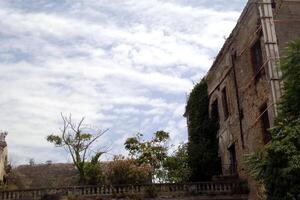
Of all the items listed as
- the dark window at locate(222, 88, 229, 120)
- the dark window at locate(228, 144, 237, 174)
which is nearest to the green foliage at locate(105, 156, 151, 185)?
the dark window at locate(228, 144, 237, 174)

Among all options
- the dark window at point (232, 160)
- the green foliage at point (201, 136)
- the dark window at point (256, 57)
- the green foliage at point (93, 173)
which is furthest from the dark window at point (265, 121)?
the green foliage at point (93, 173)

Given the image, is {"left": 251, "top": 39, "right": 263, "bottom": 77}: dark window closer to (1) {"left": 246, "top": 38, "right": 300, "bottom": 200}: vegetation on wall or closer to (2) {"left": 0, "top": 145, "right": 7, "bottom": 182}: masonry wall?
(1) {"left": 246, "top": 38, "right": 300, "bottom": 200}: vegetation on wall

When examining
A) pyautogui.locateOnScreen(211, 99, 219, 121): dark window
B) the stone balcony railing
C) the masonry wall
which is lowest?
the stone balcony railing

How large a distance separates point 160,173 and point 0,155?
8376mm

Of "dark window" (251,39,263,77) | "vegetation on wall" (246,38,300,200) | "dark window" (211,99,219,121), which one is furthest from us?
"dark window" (211,99,219,121)

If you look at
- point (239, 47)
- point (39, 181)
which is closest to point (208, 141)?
point (239, 47)

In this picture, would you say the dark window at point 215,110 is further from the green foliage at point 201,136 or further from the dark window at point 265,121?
the dark window at point 265,121

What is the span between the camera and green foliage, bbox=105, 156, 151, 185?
66.7ft

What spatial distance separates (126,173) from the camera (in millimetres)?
20500

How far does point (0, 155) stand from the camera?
26.3 metres

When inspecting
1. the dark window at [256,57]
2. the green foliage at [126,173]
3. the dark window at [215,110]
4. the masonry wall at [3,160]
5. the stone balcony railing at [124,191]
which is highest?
the dark window at [256,57]

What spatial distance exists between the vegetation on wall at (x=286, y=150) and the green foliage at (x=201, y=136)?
29.3 feet

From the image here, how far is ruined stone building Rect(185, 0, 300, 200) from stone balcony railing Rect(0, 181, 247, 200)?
47.0 inches

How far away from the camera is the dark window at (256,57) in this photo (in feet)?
64.1
